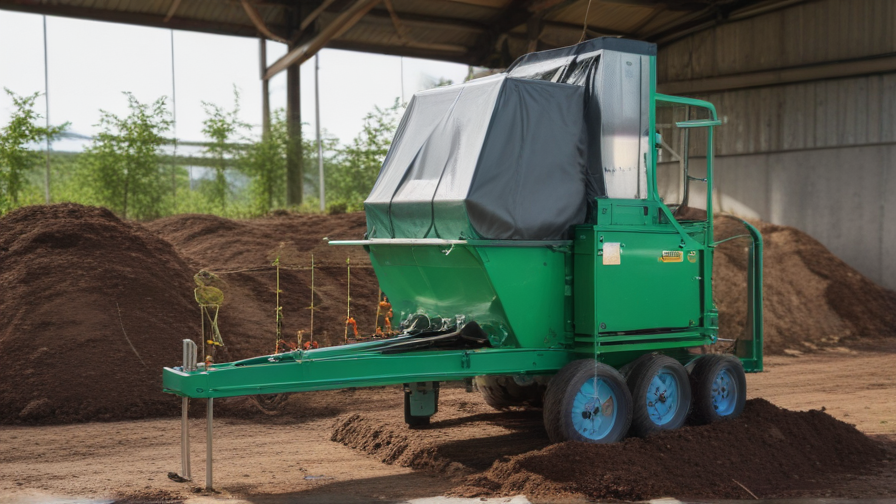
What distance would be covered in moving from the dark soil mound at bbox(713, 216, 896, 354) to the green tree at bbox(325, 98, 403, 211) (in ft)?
27.6

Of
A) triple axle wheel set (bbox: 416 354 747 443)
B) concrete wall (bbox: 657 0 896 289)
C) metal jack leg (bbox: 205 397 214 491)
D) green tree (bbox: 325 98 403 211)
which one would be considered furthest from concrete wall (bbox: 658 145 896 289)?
metal jack leg (bbox: 205 397 214 491)

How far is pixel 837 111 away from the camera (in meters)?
20.1

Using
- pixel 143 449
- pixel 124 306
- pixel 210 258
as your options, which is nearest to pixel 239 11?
pixel 210 258

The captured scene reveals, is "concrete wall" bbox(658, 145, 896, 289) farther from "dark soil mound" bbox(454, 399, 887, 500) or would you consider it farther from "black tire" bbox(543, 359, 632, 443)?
"black tire" bbox(543, 359, 632, 443)

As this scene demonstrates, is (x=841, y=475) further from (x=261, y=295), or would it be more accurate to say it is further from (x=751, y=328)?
(x=261, y=295)

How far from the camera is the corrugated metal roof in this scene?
17.8 meters

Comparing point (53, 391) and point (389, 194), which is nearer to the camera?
point (389, 194)

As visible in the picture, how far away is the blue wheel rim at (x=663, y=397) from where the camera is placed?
7906 mm

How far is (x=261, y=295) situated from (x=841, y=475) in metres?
8.92

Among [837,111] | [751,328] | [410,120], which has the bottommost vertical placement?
[751,328]

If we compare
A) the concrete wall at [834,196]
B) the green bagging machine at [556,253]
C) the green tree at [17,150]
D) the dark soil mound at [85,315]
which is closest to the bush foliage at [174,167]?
the green tree at [17,150]

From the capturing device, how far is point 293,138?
19.8m

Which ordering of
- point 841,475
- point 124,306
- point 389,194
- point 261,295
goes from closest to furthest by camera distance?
point 841,475 → point 389,194 → point 124,306 → point 261,295

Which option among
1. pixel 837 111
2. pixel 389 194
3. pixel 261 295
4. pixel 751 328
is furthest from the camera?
pixel 837 111
